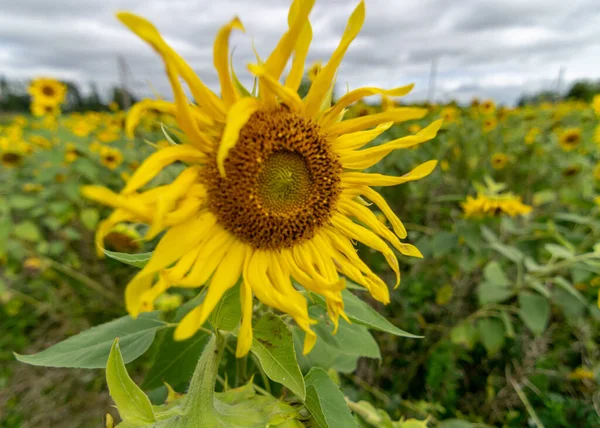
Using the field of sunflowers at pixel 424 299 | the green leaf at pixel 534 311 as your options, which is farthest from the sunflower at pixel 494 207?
the green leaf at pixel 534 311

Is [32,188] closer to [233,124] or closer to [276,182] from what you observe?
[276,182]

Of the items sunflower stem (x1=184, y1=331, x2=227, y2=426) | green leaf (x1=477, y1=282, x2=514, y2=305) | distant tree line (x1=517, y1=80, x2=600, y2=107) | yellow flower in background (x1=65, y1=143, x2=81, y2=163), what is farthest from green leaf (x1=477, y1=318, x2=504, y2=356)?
distant tree line (x1=517, y1=80, x2=600, y2=107)

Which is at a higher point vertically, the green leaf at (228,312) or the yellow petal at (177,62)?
the yellow petal at (177,62)

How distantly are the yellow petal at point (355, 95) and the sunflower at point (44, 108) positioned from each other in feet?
19.5

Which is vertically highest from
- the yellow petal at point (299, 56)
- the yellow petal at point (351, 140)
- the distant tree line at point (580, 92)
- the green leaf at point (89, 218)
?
the distant tree line at point (580, 92)

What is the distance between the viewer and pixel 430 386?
2320 millimetres

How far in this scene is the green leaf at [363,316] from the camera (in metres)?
0.94

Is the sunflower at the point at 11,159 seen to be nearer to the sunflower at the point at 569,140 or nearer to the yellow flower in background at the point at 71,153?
the yellow flower in background at the point at 71,153

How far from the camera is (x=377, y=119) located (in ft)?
3.00

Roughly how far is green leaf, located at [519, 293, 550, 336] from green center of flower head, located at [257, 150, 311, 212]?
5.40ft

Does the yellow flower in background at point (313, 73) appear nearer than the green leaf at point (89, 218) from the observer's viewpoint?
Yes

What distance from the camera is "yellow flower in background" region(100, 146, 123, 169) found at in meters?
4.35

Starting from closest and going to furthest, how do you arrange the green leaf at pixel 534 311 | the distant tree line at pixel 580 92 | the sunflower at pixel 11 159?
the green leaf at pixel 534 311, the sunflower at pixel 11 159, the distant tree line at pixel 580 92

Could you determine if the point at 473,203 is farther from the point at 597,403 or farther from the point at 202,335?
the point at 202,335
